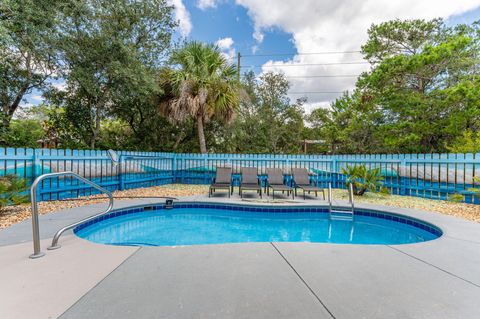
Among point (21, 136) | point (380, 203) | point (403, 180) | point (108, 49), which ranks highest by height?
point (108, 49)

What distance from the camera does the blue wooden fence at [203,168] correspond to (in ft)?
17.4

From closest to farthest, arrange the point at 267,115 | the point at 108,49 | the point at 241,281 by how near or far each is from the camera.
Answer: the point at 241,281 → the point at 108,49 → the point at 267,115

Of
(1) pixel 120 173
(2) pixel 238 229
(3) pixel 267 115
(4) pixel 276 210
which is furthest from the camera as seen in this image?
(3) pixel 267 115

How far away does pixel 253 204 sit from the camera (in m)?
5.57

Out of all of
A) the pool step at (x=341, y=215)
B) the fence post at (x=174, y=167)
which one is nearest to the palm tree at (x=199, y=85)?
the fence post at (x=174, y=167)

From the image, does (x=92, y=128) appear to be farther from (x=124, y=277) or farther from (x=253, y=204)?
(x=124, y=277)

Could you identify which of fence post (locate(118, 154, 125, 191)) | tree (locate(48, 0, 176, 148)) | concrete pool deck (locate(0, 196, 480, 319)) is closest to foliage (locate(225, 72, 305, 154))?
tree (locate(48, 0, 176, 148))

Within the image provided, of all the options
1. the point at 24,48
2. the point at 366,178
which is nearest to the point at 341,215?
the point at 366,178

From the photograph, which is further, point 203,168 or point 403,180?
point 203,168

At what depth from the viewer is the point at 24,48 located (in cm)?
655

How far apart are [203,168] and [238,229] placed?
4.71 metres

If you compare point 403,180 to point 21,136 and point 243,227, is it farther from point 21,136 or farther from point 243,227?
point 21,136

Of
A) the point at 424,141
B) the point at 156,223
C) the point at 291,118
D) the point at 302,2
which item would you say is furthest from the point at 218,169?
the point at 424,141

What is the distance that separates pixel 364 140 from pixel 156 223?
607 inches
